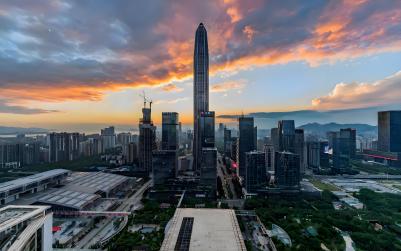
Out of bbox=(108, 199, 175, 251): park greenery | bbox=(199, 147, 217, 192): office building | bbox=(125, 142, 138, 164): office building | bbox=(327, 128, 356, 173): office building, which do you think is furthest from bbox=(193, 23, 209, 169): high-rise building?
bbox=(108, 199, 175, 251): park greenery

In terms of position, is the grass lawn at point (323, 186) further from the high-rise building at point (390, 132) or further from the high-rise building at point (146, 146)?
the high-rise building at point (390, 132)

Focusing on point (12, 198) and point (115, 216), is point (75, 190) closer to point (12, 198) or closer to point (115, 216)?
point (12, 198)

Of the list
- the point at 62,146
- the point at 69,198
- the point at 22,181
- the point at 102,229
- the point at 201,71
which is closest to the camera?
the point at 102,229

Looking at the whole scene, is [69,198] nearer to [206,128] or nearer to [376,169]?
[206,128]

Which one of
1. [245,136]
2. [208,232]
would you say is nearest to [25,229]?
[208,232]

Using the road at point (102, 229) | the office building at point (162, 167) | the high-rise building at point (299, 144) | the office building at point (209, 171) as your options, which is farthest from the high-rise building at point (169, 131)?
the high-rise building at point (299, 144)

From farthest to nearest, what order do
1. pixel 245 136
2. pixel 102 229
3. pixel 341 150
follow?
pixel 341 150
pixel 245 136
pixel 102 229

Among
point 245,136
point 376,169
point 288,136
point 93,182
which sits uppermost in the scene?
point 245,136
